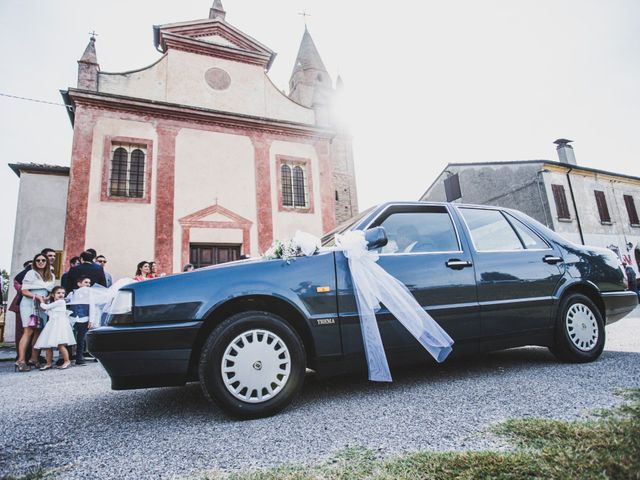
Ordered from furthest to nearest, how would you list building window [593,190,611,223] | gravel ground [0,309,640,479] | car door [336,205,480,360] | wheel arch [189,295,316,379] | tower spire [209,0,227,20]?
building window [593,190,611,223]
tower spire [209,0,227,20]
car door [336,205,480,360]
wheel arch [189,295,316,379]
gravel ground [0,309,640,479]

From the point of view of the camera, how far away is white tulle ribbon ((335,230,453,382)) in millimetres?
2682

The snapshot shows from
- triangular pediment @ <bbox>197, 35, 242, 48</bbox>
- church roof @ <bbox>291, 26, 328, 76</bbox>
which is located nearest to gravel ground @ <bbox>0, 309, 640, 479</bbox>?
triangular pediment @ <bbox>197, 35, 242, 48</bbox>

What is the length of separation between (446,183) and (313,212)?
45.1 ft

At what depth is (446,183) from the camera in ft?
77.9

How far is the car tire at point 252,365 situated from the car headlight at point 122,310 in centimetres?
56

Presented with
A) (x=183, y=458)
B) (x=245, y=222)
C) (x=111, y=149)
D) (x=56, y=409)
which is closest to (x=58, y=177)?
(x=111, y=149)

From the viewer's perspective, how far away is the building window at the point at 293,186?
13547 millimetres

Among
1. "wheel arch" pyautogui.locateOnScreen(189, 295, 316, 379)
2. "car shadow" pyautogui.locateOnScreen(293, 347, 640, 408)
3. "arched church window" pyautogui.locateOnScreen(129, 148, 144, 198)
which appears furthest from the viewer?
"arched church window" pyautogui.locateOnScreen(129, 148, 144, 198)

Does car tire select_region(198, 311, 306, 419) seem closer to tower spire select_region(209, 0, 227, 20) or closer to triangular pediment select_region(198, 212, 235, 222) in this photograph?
triangular pediment select_region(198, 212, 235, 222)

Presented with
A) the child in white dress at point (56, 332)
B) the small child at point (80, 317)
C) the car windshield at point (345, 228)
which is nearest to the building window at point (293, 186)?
the small child at point (80, 317)

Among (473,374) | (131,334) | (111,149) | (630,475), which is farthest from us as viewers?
(111,149)

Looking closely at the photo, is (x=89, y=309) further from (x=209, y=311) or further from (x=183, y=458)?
(x=183, y=458)

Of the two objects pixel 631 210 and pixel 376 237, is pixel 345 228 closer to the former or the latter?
pixel 376 237

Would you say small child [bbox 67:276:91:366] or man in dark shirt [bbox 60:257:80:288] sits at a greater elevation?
man in dark shirt [bbox 60:257:80:288]
